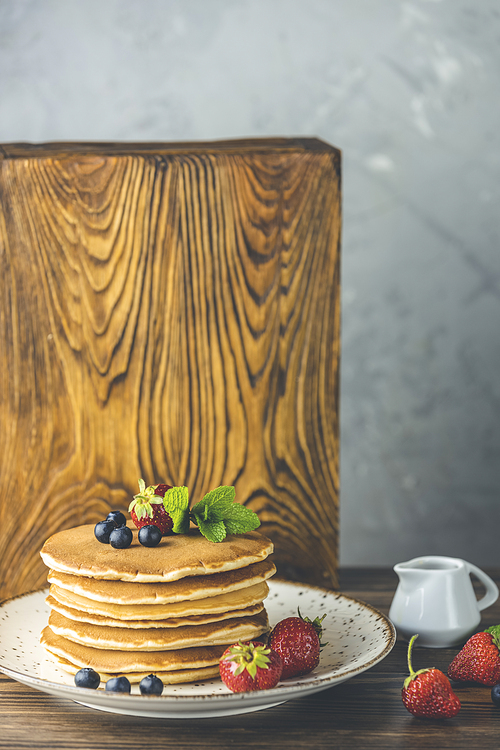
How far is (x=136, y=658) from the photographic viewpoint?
919 millimetres

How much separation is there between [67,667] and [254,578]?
27 centimetres

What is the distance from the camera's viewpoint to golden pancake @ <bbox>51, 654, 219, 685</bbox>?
3.01 ft

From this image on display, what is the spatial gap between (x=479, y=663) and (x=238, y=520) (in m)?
0.38

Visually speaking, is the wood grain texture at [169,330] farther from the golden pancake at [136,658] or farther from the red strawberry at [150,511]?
the golden pancake at [136,658]

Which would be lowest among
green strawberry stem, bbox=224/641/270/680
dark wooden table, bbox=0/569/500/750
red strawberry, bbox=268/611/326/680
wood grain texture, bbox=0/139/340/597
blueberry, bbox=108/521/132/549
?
dark wooden table, bbox=0/569/500/750

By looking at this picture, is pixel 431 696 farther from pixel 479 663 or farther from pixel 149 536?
pixel 149 536

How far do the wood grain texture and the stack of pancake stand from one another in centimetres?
46

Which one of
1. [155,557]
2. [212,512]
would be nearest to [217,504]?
[212,512]

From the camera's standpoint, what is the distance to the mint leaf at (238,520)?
105 cm

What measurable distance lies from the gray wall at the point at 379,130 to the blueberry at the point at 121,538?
1.19m

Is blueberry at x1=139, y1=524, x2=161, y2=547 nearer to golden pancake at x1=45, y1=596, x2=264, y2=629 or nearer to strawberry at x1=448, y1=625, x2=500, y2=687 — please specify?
golden pancake at x1=45, y1=596, x2=264, y2=629

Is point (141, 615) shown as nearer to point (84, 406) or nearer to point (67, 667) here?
point (67, 667)

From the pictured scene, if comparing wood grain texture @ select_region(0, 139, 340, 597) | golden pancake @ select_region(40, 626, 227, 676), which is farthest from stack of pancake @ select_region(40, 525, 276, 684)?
wood grain texture @ select_region(0, 139, 340, 597)

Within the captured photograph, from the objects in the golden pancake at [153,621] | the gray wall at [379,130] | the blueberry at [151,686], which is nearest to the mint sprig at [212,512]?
the golden pancake at [153,621]
